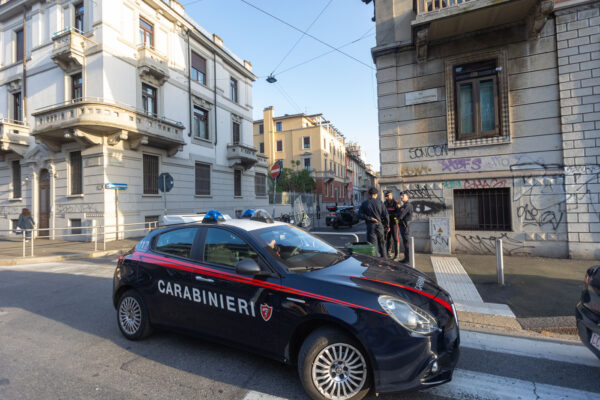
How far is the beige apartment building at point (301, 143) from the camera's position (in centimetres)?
4544

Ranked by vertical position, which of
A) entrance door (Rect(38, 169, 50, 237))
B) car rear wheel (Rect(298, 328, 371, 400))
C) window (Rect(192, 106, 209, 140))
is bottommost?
car rear wheel (Rect(298, 328, 371, 400))

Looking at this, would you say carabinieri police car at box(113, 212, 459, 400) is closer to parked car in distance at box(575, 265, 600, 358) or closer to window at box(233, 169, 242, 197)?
parked car in distance at box(575, 265, 600, 358)

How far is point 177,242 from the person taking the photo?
12.1 feet

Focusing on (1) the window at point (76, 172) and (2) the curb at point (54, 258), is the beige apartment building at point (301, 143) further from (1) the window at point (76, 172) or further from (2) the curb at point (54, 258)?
(2) the curb at point (54, 258)

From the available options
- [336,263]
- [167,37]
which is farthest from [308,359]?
[167,37]

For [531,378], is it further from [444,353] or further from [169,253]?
[169,253]

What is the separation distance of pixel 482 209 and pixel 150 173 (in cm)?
1569

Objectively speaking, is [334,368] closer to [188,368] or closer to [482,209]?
[188,368]

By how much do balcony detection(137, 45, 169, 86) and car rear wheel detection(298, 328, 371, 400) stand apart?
1752cm

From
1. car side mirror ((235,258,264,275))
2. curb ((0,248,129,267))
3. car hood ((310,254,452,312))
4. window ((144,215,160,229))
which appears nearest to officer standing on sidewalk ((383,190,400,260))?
car hood ((310,254,452,312))

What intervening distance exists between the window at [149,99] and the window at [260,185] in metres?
11.0

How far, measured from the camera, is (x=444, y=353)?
2465 millimetres

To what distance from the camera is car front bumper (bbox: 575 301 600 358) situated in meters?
2.60

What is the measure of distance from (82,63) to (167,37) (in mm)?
5205
